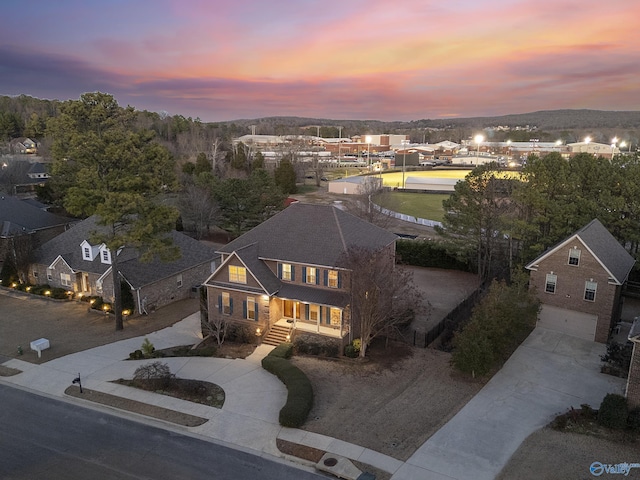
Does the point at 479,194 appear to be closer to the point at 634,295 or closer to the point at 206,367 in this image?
the point at 634,295

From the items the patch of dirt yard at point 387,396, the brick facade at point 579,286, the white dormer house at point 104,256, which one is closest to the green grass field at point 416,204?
the brick facade at point 579,286

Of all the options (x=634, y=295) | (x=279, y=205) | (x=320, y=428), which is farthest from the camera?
(x=279, y=205)

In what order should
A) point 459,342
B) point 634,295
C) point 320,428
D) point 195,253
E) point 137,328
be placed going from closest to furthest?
1. point 320,428
2. point 459,342
3. point 137,328
4. point 634,295
5. point 195,253

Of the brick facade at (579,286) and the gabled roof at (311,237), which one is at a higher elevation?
the gabled roof at (311,237)

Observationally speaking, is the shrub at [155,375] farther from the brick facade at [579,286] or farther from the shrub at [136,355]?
the brick facade at [579,286]

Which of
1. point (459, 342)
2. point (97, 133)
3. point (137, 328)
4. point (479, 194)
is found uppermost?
point (97, 133)

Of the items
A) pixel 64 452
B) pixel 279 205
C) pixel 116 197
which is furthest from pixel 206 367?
pixel 279 205
